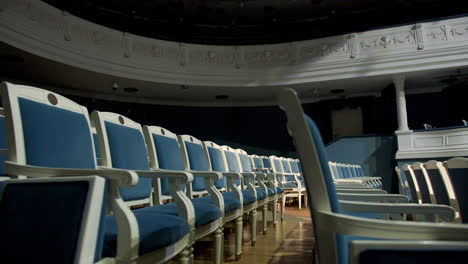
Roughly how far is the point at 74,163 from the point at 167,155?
825mm

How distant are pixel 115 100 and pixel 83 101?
2.67 ft

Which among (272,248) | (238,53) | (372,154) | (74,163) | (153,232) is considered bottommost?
(272,248)

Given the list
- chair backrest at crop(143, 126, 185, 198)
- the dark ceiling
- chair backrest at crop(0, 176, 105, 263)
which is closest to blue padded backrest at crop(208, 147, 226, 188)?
chair backrest at crop(143, 126, 185, 198)

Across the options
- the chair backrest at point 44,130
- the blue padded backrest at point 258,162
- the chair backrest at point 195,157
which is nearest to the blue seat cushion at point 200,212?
the chair backrest at point 44,130

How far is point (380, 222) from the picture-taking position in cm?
60

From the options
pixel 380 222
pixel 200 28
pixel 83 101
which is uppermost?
pixel 200 28

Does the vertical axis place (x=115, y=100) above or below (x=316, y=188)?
above

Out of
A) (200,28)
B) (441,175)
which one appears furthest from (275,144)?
(441,175)

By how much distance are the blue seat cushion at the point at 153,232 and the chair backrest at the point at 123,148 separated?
22 cm

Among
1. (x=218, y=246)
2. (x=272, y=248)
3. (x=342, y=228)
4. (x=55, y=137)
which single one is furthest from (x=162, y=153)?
(x=342, y=228)

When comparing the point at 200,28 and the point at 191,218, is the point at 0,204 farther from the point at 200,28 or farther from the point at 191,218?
the point at 200,28

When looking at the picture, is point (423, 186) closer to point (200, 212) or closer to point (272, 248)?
point (272, 248)

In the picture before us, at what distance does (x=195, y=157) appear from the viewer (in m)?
2.32

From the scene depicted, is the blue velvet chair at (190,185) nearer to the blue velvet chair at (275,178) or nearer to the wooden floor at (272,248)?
the wooden floor at (272,248)
